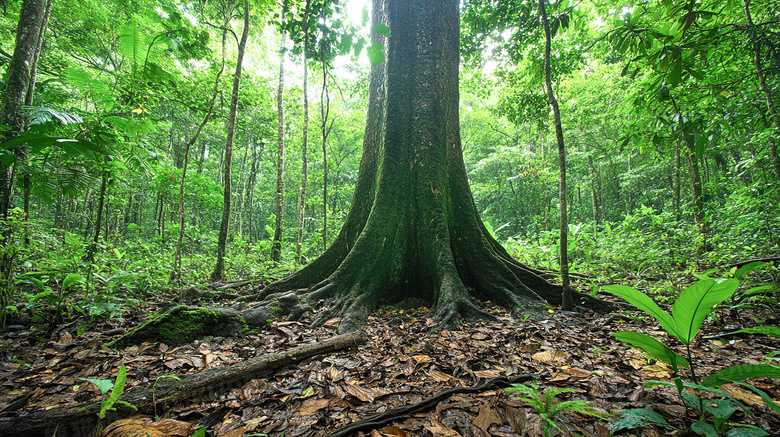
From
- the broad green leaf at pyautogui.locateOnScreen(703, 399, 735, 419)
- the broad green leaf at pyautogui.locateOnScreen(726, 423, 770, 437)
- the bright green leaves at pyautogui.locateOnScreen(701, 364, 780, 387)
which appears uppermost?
the bright green leaves at pyautogui.locateOnScreen(701, 364, 780, 387)

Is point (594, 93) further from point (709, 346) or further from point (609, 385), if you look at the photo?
point (609, 385)

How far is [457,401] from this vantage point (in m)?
1.57

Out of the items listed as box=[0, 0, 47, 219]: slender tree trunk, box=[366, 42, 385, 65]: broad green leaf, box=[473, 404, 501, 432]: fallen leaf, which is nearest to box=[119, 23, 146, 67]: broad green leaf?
box=[0, 0, 47, 219]: slender tree trunk

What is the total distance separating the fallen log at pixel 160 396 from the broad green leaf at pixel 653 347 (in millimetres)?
1964

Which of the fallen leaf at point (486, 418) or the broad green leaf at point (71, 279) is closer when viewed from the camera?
the fallen leaf at point (486, 418)

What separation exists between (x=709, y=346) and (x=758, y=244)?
267 centimetres

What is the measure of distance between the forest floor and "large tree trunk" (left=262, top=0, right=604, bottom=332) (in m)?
0.59

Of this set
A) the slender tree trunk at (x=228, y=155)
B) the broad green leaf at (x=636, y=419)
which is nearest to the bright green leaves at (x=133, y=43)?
the slender tree trunk at (x=228, y=155)

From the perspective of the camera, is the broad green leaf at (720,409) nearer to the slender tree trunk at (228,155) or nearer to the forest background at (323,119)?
the forest background at (323,119)

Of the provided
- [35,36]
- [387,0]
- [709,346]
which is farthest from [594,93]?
[35,36]

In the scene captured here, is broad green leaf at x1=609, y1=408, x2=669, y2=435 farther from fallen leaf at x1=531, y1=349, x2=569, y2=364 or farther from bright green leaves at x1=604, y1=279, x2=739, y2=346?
fallen leaf at x1=531, y1=349, x2=569, y2=364

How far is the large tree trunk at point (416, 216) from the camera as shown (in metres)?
3.46

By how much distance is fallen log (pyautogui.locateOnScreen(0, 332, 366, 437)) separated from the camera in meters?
1.30

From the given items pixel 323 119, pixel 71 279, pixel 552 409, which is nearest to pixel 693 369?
pixel 552 409
